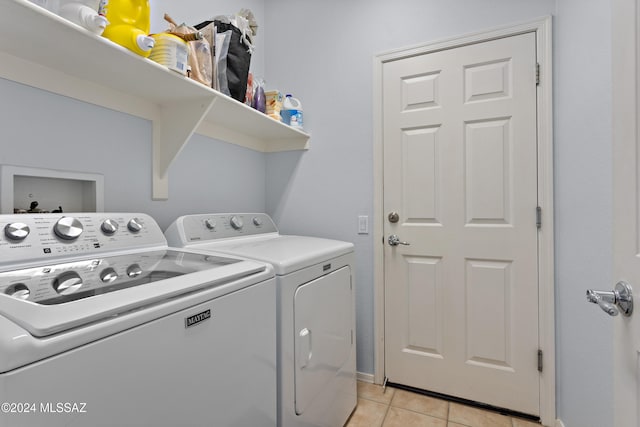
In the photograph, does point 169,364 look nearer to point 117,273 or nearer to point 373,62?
point 117,273

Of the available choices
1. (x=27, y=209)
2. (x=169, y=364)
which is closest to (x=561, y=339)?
(x=169, y=364)

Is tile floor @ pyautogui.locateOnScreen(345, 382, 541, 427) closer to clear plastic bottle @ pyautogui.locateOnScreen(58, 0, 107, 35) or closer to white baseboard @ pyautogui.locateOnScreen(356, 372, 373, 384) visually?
white baseboard @ pyautogui.locateOnScreen(356, 372, 373, 384)

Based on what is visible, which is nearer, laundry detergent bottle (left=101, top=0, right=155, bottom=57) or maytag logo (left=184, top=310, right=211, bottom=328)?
maytag logo (left=184, top=310, right=211, bottom=328)

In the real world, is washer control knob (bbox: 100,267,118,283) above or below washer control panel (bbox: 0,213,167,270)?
below

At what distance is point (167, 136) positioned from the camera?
1.58 meters

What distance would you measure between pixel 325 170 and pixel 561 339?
1675mm

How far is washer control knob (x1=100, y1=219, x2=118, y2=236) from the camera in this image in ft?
3.81

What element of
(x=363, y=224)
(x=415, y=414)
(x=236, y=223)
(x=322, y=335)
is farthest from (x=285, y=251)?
(x=415, y=414)

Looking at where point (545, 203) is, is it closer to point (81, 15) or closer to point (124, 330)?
point (124, 330)

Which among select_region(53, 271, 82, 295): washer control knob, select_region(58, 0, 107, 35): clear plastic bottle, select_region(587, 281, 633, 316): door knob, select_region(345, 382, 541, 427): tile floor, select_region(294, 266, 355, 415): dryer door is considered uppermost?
select_region(58, 0, 107, 35): clear plastic bottle

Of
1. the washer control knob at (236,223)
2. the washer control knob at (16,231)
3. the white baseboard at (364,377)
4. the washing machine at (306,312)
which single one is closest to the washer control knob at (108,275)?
the washer control knob at (16,231)

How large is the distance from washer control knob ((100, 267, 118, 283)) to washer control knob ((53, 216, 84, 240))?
0.22 metres

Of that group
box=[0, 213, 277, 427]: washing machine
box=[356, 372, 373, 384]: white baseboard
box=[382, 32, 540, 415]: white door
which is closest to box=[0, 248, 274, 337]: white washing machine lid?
box=[0, 213, 277, 427]: washing machine

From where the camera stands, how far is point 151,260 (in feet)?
3.67
